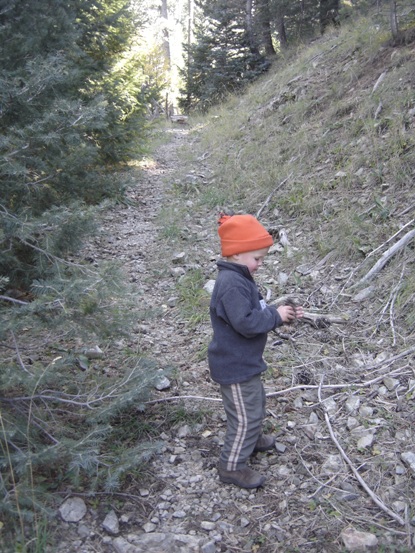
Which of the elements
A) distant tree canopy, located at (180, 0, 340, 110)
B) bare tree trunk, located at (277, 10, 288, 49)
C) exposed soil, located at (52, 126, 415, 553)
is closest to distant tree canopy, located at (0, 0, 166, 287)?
exposed soil, located at (52, 126, 415, 553)

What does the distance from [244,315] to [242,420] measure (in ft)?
2.04

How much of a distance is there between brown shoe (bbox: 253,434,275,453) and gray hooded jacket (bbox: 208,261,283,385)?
1.82ft

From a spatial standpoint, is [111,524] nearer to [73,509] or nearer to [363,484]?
[73,509]

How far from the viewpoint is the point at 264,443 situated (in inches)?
117

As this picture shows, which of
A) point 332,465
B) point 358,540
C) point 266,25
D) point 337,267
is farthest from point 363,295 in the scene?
point 266,25

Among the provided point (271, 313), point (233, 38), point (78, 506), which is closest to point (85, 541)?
point (78, 506)

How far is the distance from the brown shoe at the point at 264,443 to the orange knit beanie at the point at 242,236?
120cm

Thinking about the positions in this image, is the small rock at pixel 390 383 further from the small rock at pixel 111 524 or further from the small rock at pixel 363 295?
the small rock at pixel 111 524

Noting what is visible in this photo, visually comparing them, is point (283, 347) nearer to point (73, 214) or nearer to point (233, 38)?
point (73, 214)

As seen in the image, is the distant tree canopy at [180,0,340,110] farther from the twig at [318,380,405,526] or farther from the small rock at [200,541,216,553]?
the small rock at [200,541,216,553]

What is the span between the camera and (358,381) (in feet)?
11.3

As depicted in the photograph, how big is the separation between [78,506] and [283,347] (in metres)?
2.09

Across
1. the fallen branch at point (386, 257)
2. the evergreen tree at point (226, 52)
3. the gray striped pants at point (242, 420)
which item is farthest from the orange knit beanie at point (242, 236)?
the evergreen tree at point (226, 52)

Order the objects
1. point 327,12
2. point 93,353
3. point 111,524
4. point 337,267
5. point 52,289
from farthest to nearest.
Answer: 1. point 327,12
2. point 337,267
3. point 93,353
4. point 52,289
5. point 111,524
